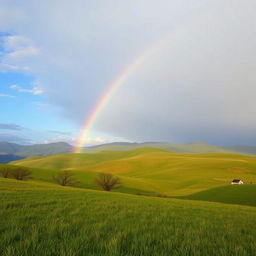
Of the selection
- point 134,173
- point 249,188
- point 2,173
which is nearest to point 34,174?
point 2,173

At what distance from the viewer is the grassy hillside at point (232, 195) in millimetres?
45006

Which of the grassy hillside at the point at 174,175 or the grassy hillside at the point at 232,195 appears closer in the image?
the grassy hillside at the point at 232,195

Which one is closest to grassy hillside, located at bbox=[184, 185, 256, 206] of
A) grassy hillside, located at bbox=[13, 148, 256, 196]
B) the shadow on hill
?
the shadow on hill

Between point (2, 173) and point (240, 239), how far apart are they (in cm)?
7509

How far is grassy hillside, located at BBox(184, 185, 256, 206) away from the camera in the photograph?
148ft

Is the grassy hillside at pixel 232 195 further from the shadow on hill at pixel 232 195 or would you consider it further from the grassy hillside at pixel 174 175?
the grassy hillside at pixel 174 175

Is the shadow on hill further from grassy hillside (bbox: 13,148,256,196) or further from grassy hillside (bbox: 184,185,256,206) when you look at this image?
grassy hillside (bbox: 13,148,256,196)

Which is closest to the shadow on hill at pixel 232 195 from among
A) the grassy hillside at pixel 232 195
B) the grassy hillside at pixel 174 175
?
the grassy hillside at pixel 232 195

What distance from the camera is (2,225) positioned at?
5.91 m

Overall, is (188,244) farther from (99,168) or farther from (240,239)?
(99,168)

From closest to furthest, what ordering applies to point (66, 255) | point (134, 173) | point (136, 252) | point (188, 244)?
point (66, 255)
point (136, 252)
point (188, 244)
point (134, 173)

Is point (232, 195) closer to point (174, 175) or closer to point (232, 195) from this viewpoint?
point (232, 195)

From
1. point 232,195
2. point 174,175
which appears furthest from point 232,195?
point 174,175

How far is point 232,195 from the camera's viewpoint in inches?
1908
